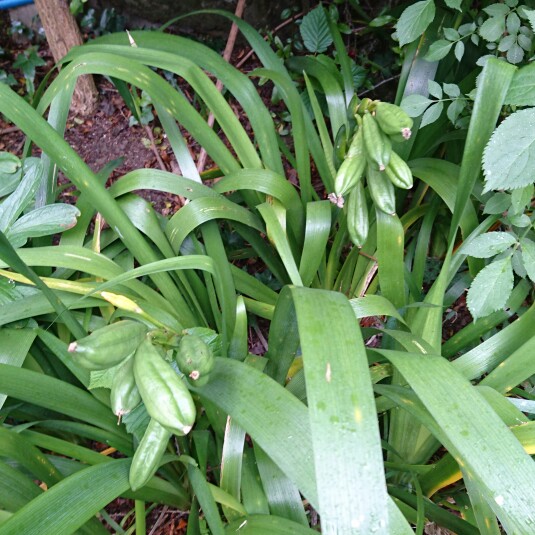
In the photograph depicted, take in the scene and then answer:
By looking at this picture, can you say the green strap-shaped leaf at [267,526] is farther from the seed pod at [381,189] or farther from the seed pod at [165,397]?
the seed pod at [381,189]

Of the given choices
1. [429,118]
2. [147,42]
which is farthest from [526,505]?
[147,42]

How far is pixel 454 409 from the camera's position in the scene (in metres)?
0.65

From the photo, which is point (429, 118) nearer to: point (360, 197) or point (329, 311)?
point (360, 197)

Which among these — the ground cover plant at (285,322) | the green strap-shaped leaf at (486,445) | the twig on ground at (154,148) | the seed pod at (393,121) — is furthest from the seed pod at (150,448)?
the twig on ground at (154,148)

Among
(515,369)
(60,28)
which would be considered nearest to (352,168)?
(515,369)

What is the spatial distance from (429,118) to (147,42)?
0.68m

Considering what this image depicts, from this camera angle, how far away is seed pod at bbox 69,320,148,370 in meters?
0.62

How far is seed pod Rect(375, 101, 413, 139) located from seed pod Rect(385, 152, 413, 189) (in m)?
0.05

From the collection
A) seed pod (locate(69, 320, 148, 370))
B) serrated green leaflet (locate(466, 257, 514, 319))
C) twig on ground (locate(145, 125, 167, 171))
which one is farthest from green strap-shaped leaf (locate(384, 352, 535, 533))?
twig on ground (locate(145, 125, 167, 171))

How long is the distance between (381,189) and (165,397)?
56 centimetres

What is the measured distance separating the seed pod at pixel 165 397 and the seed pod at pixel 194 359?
33mm

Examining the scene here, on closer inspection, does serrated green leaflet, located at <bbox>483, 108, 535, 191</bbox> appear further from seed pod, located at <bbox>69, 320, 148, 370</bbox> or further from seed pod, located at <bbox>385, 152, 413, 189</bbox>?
seed pod, located at <bbox>69, 320, 148, 370</bbox>

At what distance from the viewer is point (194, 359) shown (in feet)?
2.16

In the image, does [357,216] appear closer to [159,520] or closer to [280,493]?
[280,493]
